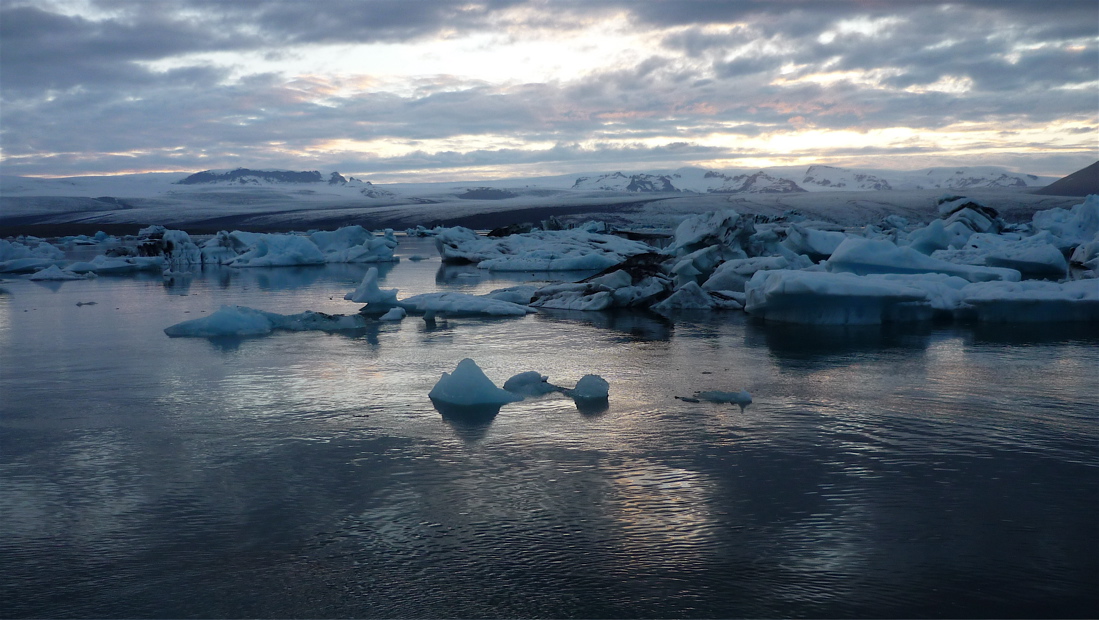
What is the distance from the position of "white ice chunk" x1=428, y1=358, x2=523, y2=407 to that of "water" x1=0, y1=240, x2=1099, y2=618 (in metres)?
0.16

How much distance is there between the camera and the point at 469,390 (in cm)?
541

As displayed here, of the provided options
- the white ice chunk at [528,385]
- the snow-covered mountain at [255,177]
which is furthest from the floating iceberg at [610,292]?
the snow-covered mountain at [255,177]

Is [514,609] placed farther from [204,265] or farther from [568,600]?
[204,265]

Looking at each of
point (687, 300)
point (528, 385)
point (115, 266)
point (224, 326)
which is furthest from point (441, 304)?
point (115, 266)

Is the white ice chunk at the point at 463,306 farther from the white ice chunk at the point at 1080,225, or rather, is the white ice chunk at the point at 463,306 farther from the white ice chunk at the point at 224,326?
the white ice chunk at the point at 1080,225

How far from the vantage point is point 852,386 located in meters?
6.04

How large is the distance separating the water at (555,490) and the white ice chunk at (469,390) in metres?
0.16

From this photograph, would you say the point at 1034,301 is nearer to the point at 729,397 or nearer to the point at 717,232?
the point at 717,232

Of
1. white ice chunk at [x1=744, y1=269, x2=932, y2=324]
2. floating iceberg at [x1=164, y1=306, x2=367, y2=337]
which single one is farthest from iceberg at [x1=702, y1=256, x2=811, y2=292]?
floating iceberg at [x1=164, y1=306, x2=367, y2=337]

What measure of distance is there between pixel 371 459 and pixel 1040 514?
2910mm

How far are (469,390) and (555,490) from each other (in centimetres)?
173

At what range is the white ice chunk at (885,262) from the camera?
10391 mm

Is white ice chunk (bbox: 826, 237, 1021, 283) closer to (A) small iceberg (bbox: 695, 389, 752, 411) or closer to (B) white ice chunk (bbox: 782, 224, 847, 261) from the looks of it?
(B) white ice chunk (bbox: 782, 224, 847, 261)

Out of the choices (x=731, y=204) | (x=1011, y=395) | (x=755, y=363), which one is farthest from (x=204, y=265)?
(x=731, y=204)
